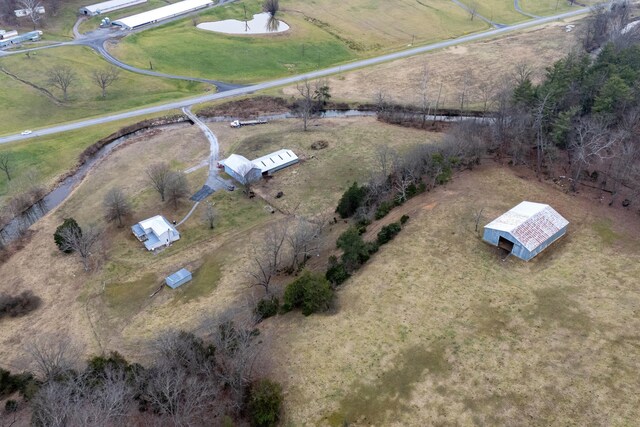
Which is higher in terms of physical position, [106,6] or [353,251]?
[106,6]

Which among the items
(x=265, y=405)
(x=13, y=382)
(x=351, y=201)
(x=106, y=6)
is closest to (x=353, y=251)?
(x=351, y=201)

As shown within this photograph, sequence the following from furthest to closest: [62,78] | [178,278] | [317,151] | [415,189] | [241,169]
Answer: [62,78] < [317,151] < [241,169] < [415,189] < [178,278]

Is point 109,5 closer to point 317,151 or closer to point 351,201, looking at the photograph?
point 317,151

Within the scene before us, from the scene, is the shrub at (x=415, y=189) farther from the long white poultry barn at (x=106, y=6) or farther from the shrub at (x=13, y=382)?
the long white poultry barn at (x=106, y=6)

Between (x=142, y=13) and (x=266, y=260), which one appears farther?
(x=142, y=13)

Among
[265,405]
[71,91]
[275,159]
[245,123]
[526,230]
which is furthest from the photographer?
[71,91]

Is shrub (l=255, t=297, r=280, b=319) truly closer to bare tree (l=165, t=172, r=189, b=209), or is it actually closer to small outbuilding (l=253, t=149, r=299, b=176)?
bare tree (l=165, t=172, r=189, b=209)

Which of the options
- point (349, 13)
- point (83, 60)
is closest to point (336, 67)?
point (349, 13)
